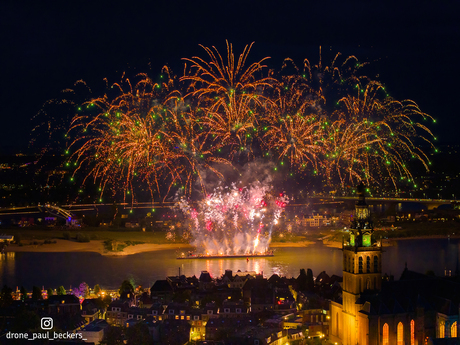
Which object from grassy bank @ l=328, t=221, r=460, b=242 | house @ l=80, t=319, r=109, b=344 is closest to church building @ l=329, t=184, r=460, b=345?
house @ l=80, t=319, r=109, b=344

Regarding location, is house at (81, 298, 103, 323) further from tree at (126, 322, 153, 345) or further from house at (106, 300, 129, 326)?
tree at (126, 322, 153, 345)

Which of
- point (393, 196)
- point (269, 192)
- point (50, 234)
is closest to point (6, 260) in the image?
point (50, 234)

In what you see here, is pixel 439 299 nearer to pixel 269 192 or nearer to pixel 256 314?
pixel 256 314

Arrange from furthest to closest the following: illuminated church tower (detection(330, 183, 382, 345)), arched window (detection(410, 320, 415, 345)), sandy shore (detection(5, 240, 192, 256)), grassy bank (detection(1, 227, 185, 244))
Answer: grassy bank (detection(1, 227, 185, 244))
sandy shore (detection(5, 240, 192, 256))
illuminated church tower (detection(330, 183, 382, 345))
arched window (detection(410, 320, 415, 345))

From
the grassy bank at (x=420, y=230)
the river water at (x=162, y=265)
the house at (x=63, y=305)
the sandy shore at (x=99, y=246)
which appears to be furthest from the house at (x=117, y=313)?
the grassy bank at (x=420, y=230)

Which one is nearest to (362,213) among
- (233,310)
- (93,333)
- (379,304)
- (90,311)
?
(379,304)

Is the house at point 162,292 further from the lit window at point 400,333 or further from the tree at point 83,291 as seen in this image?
the lit window at point 400,333

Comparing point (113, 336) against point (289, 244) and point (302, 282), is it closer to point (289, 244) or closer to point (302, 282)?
point (302, 282)
